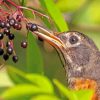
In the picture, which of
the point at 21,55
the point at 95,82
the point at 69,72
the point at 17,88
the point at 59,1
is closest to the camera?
the point at 17,88

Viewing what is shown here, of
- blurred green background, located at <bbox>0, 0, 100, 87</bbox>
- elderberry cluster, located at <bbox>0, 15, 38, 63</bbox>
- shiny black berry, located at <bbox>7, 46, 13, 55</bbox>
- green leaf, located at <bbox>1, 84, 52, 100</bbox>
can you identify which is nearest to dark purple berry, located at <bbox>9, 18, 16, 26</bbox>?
elderberry cluster, located at <bbox>0, 15, 38, 63</bbox>

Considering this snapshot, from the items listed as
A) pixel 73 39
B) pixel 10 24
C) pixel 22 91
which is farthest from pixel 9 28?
pixel 73 39

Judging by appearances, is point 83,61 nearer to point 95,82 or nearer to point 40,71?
point 95,82

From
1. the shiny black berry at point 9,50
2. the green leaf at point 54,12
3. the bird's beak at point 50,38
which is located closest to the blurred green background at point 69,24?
the bird's beak at point 50,38

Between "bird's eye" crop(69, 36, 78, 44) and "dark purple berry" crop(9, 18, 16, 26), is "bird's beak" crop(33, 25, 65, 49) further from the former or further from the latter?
"dark purple berry" crop(9, 18, 16, 26)

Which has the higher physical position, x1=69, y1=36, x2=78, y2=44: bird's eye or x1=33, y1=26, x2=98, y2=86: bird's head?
x1=69, y1=36, x2=78, y2=44: bird's eye

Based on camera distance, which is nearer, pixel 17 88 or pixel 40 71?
pixel 17 88

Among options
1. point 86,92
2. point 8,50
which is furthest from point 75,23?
point 86,92
